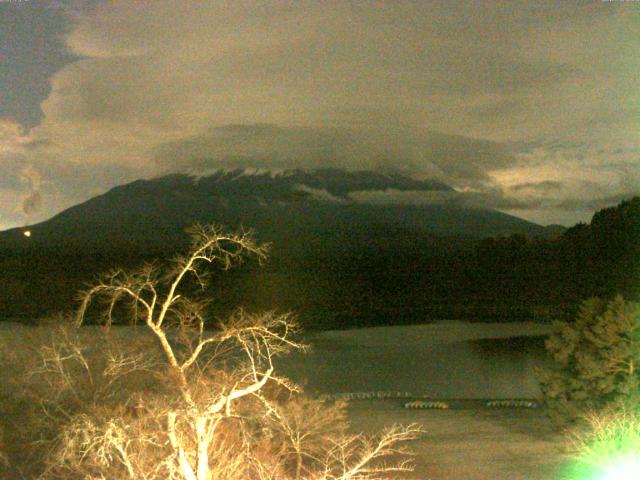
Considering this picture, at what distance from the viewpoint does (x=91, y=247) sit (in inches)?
2753

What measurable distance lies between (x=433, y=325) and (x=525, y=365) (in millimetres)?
20103

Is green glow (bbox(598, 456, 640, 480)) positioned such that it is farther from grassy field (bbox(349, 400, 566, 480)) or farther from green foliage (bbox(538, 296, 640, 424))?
green foliage (bbox(538, 296, 640, 424))

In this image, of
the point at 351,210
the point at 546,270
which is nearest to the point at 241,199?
the point at 351,210

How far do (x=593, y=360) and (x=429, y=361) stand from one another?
2184cm

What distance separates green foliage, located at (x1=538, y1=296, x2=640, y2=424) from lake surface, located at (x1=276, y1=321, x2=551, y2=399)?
8102mm

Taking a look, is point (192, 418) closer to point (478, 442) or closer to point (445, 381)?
point (478, 442)

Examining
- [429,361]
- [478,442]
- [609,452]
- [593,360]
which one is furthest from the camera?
[429,361]

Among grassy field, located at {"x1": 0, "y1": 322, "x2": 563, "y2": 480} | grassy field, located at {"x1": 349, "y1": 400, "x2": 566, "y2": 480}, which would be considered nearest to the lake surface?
grassy field, located at {"x1": 0, "y1": 322, "x2": 563, "y2": 480}

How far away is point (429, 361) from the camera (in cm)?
3578

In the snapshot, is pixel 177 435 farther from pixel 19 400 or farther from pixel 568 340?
pixel 568 340

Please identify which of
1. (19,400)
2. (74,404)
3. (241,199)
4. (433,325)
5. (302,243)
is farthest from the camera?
(241,199)

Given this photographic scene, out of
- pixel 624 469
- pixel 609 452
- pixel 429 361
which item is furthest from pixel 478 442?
pixel 429 361

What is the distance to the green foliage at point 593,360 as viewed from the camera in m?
13.7

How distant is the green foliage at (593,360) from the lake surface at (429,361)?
8.10 m
